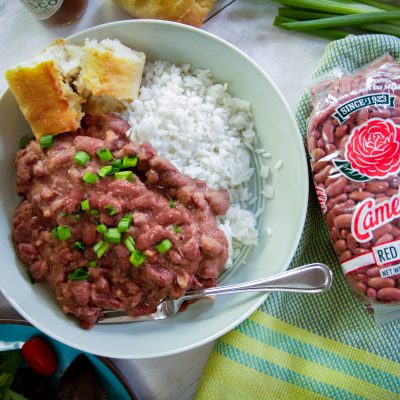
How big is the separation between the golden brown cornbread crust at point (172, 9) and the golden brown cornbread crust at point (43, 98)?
2.18 feet

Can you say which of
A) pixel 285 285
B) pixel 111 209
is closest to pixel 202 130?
pixel 111 209

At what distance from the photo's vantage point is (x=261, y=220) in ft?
9.11

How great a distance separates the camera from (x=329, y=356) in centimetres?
273

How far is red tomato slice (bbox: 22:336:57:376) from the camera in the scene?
115 inches

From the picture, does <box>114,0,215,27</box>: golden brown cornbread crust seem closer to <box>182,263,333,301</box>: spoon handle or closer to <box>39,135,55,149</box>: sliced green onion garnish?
<box>39,135,55,149</box>: sliced green onion garnish

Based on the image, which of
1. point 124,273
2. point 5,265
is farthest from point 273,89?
point 5,265

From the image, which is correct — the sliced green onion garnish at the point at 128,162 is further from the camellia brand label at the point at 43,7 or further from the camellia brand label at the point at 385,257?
the camellia brand label at the point at 385,257

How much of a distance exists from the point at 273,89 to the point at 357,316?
1.27m

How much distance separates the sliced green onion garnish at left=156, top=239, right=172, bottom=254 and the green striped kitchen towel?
76 centimetres

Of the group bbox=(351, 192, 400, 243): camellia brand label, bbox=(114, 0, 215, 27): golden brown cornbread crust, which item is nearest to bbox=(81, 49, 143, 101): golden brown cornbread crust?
bbox=(114, 0, 215, 27): golden brown cornbread crust

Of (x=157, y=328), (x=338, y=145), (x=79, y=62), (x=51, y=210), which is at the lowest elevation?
(x=157, y=328)

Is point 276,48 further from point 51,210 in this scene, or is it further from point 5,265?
point 5,265

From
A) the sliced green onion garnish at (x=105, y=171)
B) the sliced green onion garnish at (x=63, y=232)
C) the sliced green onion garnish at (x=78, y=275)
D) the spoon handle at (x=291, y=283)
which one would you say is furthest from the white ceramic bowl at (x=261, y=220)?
the sliced green onion garnish at (x=105, y=171)

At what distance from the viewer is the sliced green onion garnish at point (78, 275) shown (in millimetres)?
2434
